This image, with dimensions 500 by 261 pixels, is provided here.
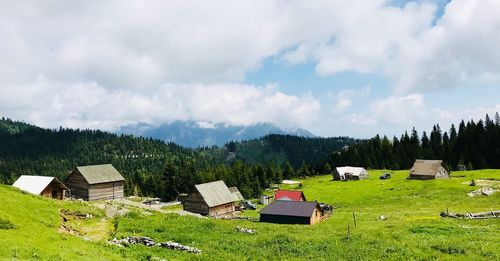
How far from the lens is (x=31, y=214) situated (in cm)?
4400

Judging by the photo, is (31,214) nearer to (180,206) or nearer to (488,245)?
(488,245)

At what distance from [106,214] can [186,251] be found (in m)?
26.7

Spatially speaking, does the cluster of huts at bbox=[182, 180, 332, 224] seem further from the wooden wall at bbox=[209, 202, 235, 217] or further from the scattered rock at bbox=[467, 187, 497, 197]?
the scattered rock at bbox=[467, 187, 497, 197]

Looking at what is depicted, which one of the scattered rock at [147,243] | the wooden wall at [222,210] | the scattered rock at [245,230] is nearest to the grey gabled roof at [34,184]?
the wooden wall at [222,210]

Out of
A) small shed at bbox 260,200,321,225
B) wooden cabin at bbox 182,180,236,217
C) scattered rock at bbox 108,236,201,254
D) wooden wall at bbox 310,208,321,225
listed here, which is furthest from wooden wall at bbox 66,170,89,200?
scattered rock at bbox 108,236,201,254

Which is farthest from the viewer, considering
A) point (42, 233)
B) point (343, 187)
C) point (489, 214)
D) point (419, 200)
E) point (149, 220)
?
point (343, 187)

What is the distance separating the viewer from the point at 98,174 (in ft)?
319

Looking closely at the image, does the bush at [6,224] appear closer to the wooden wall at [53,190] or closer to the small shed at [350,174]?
the wooden wall at [53,190]

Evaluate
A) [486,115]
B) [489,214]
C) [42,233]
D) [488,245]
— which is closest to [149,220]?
[42,233]

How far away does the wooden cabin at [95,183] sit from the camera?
93.6 meters

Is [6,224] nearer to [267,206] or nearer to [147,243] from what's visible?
[147,243]

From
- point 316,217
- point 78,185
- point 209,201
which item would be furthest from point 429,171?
point 78,185

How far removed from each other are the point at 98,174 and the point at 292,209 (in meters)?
50.2

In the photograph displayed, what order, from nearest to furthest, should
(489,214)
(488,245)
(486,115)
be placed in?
(488,245) < (489,214) < (486,115)
